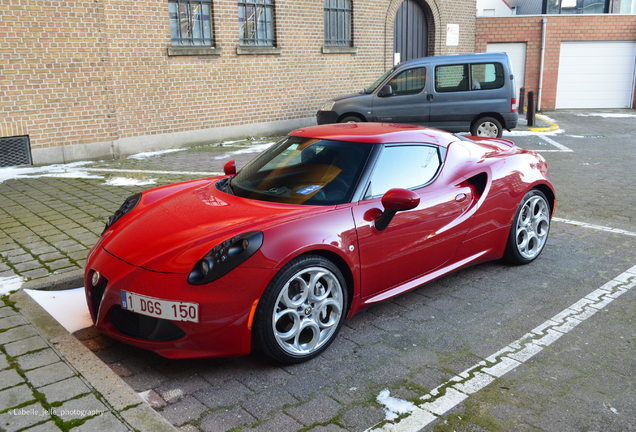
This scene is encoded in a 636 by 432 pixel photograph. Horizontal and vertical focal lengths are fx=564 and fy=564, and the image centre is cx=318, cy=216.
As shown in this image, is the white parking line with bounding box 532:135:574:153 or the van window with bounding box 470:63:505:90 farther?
the van window with bounding box 470:63:505:90

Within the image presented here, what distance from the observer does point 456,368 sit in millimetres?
3381

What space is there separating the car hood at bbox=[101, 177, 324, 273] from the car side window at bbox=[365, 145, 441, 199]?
1.83 feet

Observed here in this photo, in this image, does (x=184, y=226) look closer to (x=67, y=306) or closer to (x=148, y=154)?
(x=67, y=306)

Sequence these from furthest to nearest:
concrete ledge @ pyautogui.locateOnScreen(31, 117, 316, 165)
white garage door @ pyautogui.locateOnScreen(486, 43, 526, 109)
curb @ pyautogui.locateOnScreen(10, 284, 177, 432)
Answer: white garage door @ pyautogui.locateOnScreen(486, 43, 526, 109) → concrete ledge @ pyautogui.locateOnScreen(31, 117, 316, 165) → curb @ pyautogui.locateOnScreen(10, 284, 177, 432)

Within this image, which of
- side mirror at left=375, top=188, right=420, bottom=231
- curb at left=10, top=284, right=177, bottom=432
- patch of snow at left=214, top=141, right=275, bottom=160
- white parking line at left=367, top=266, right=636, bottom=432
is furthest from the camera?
patch of snow at left=214, top=141, right=275, bottom=160

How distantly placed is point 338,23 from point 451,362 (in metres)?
14.2

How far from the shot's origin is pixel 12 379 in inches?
124

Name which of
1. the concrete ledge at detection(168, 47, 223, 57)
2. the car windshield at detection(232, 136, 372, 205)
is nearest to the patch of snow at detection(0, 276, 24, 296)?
the car windshield at detection(232, 136, 372, 205)

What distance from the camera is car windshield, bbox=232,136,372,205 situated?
3863mm

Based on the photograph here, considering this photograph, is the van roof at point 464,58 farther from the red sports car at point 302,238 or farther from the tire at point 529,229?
the red sports car at point 302,238

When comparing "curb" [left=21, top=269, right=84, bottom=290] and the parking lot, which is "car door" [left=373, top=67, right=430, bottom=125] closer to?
the parking lot

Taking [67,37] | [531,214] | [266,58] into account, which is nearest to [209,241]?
[531,214]

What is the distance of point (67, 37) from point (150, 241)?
851 cm

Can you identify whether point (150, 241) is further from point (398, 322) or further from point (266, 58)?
point (266, 58)
